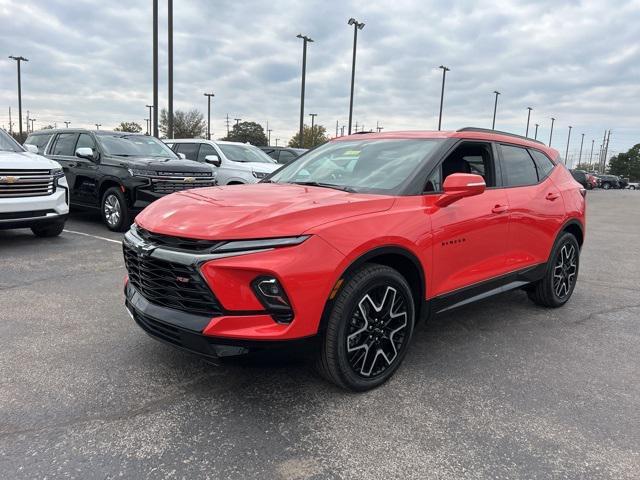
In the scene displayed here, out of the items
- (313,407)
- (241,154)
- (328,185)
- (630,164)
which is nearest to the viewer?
(313,407)

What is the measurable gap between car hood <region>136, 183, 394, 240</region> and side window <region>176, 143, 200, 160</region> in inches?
367

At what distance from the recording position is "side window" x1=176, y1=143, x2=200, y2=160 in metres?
12.4

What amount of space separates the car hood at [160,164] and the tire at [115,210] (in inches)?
21.0

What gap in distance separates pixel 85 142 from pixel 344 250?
861 cm

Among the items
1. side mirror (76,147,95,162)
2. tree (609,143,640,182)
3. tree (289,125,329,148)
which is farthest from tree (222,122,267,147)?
side mirror (76,147,95,162)

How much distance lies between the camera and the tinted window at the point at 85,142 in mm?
9459

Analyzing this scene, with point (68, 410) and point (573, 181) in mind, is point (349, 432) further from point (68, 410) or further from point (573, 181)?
point (573, 181)

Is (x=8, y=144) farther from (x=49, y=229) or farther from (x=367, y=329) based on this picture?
(x=367, y=329)

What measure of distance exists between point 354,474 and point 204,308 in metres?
1.13

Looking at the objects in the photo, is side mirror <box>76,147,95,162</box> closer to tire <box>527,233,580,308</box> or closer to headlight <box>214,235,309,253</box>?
headlight <box>214,235,309,253</box>

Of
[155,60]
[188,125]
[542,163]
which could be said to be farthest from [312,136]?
[542,163]

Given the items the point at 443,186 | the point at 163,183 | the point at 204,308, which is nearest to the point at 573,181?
the point at 443,186

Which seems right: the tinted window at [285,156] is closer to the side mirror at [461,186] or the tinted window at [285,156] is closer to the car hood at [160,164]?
the car hood at [160,164]

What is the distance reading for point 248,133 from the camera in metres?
89.9
